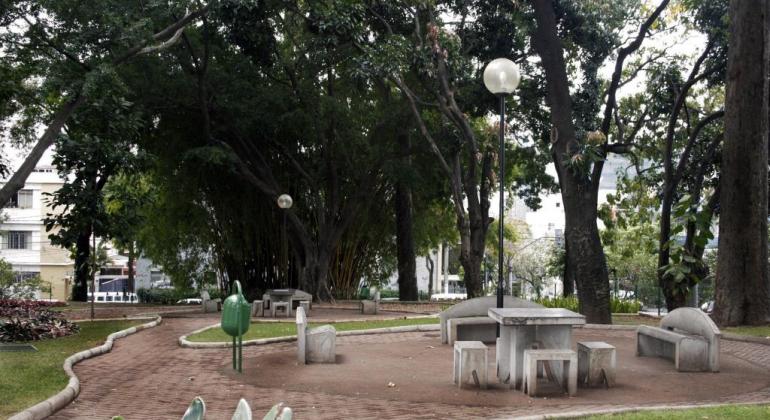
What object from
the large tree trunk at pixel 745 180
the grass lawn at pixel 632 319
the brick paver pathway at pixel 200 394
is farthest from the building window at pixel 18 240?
the large tree trunk at pixel 745 180

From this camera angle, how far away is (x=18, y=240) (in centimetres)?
5194

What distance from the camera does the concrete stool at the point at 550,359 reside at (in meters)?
8.24

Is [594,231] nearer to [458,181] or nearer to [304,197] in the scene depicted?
[458,181]

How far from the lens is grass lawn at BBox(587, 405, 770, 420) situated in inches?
263

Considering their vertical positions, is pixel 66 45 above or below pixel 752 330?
above

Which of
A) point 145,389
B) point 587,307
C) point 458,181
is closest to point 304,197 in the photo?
point 458,181

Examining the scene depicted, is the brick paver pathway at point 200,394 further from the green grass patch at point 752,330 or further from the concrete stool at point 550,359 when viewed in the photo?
the green grass patch at point 752,330

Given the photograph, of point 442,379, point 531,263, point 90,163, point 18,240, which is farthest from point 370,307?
point 18,240

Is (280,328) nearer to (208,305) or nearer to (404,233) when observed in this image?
(208,305)

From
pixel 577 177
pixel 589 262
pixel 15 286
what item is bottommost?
pixel 15 286

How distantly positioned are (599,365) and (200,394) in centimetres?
441

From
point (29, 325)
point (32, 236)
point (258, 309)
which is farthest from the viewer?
point (32, 236)

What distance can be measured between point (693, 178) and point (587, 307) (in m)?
10.7

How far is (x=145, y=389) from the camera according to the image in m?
8.74
